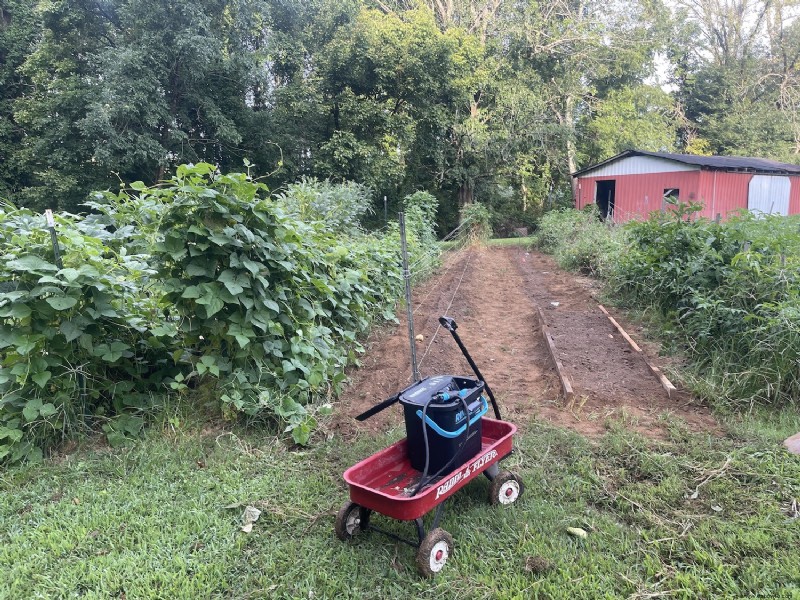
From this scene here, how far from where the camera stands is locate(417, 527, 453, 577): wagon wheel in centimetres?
241

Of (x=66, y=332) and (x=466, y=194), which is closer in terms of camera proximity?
(x=66, y=332)

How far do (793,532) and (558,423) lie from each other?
1592 mm

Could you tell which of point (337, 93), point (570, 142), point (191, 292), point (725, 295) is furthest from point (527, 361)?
point (570, 142)

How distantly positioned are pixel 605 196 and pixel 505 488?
63.2 ft

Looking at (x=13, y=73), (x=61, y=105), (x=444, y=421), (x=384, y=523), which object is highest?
(x=13, y=73)

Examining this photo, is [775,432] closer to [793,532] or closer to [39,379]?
[793,532]

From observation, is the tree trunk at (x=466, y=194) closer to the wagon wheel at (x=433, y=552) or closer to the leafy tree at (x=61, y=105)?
the leafy tree at (x=61, y=105)

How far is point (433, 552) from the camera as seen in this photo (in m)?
2.44

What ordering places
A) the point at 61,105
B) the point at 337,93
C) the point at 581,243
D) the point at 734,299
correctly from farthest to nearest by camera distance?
the point at 337,93 < the point at 61,105 < the point at 581,243 < the point at 734,299

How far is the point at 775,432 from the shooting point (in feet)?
11.8

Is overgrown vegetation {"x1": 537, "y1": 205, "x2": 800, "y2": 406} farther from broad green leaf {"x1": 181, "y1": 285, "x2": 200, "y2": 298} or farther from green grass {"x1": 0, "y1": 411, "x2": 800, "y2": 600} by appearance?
broad green leaf {"x1": 181, "y1": 285, "x2": 200, "y2": 298}

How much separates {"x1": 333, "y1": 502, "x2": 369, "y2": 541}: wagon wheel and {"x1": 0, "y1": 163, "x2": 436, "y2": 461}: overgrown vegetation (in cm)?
105

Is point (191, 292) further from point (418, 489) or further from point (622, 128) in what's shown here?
point (622, 128)

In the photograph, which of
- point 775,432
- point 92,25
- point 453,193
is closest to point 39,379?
point 775,432
